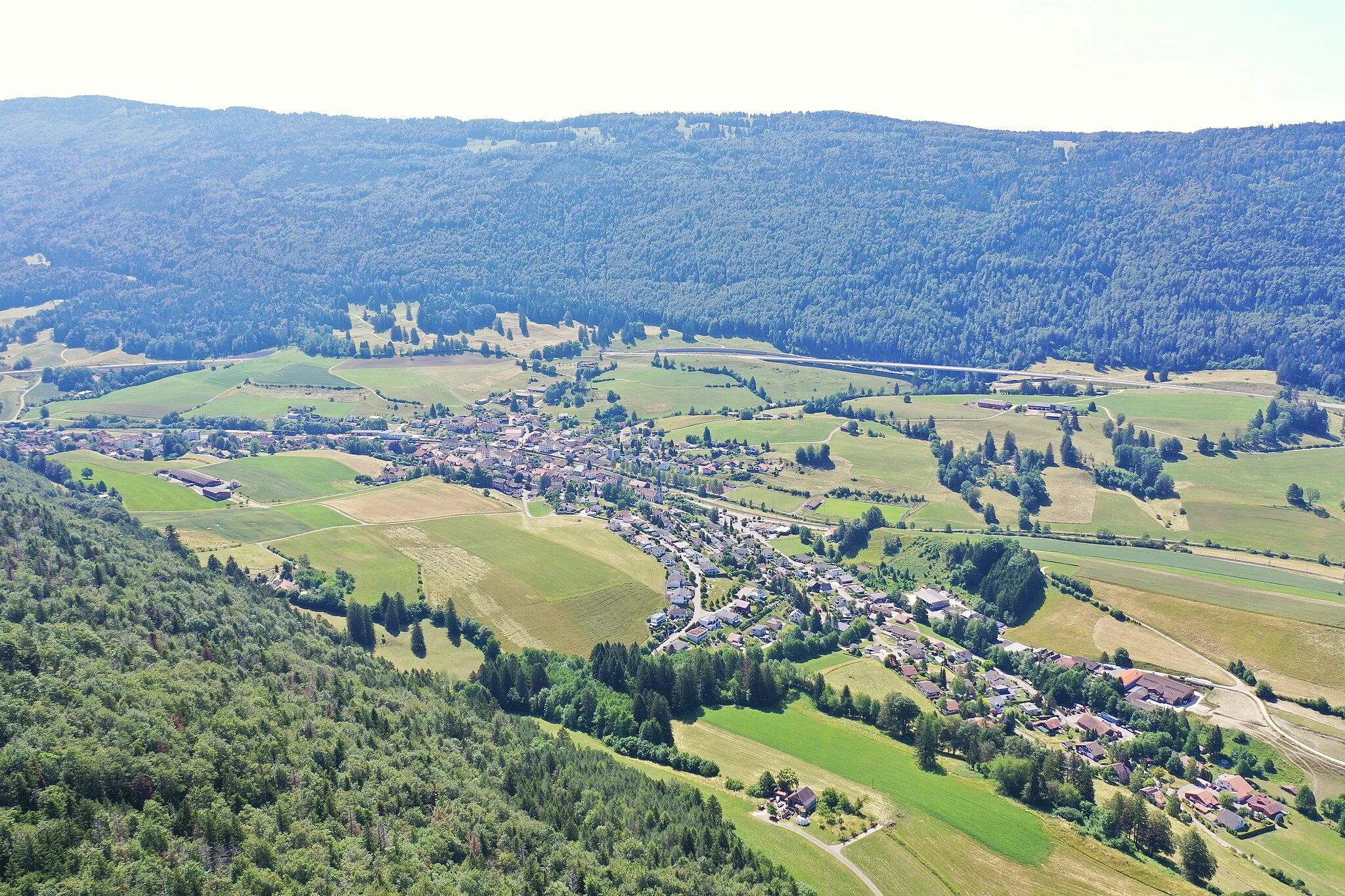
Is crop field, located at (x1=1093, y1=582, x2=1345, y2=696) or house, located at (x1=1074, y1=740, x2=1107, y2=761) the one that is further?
crop field, located at (x1=1093, y1=582, x2=1345, y2=696)

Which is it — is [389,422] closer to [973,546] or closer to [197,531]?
[197,531]

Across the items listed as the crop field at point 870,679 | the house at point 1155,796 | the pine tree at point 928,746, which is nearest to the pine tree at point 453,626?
the crop field at point 870,679

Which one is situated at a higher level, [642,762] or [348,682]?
[348,682]

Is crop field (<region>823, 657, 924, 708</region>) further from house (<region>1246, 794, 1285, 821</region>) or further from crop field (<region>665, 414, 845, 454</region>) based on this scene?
crop field (<region>665, 414, 845, 454</region>)

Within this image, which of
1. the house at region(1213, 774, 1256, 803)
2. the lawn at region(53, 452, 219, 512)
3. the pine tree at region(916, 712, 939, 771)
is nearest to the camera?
the house at region(1213, 774, 1256, 803)

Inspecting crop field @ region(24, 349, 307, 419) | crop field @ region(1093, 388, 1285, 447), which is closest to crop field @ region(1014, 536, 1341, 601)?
crop field @ region(1093, 388, 1285, 447)

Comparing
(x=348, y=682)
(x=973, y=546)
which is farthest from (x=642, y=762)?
(x=973, y=546)
